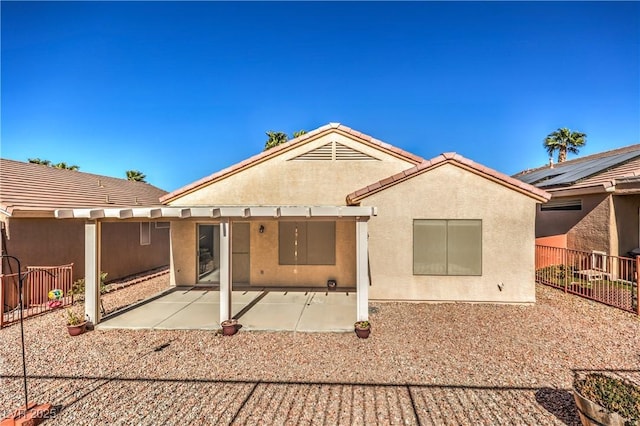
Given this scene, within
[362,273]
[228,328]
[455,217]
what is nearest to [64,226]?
[228,328]

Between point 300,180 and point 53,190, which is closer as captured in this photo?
point 300,180

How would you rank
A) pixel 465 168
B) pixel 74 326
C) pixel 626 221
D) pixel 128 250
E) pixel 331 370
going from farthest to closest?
1. pixel 128 250
2. pixel 626 221
3. pixel 465 168
4. pixel 74 326
5. pixel 331 370

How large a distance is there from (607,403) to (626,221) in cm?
1137

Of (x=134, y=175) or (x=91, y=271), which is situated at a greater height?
(x=134, y=175)

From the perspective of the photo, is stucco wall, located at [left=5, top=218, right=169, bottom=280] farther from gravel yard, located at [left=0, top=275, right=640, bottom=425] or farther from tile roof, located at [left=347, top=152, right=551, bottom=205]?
tile roof, located at [left=347, top=152, right=551, bottom=205]

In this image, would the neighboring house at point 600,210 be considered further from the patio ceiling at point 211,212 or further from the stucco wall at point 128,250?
the stucco wall at point 128,250

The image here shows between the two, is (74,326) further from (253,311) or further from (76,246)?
(76,246)

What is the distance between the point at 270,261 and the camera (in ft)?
36.3

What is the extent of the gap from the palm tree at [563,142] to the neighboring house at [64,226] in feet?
121

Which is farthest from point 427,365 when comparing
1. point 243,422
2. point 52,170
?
point 52,170

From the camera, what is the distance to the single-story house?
23.8 feet

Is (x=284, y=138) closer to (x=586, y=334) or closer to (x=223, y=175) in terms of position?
(x=223, y=175)

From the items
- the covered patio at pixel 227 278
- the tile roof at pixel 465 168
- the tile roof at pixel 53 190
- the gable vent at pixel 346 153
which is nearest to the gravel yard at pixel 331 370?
the covered patio at pixel 227 278

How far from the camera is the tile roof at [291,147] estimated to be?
435 inches
